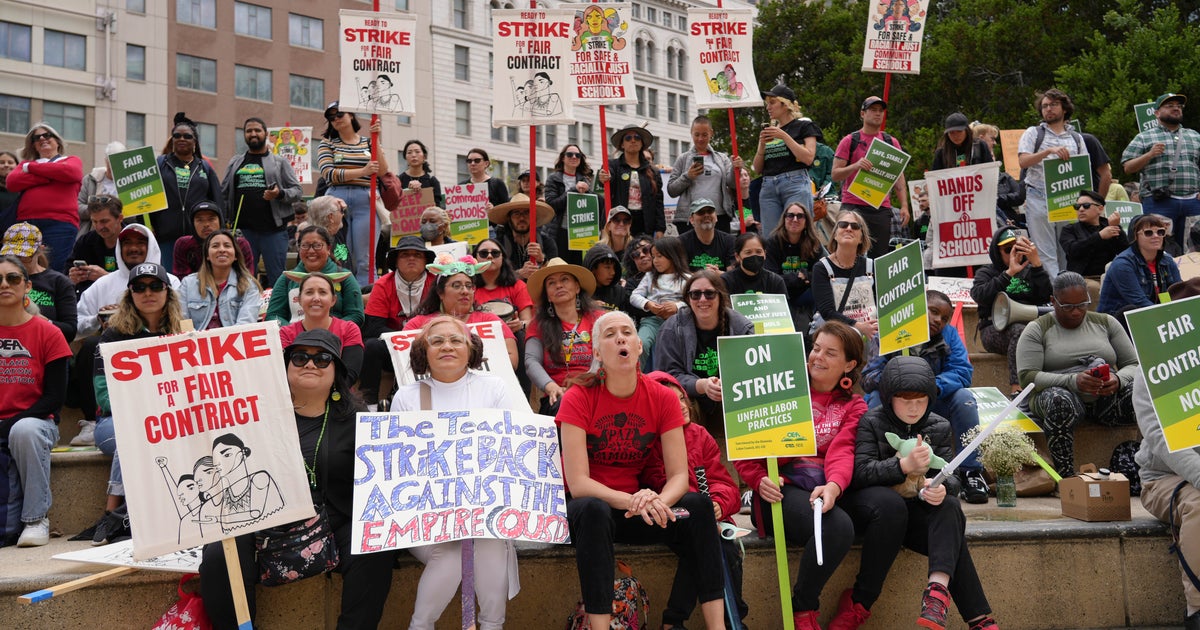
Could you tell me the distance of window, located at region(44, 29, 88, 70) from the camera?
123ft

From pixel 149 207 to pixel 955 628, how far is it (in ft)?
25.9

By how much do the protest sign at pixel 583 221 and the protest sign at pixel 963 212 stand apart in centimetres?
339

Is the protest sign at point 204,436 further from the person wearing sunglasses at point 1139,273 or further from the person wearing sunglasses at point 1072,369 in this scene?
the person wearing sunglasses at point 1139,273

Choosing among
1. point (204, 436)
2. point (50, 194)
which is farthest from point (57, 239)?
point (204, 436)

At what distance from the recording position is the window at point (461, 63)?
51.8 m

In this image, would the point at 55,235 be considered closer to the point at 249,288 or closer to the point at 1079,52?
the point at 249,288

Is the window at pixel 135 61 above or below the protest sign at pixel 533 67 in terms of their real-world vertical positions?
above

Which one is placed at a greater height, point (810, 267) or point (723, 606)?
point (810, 267)

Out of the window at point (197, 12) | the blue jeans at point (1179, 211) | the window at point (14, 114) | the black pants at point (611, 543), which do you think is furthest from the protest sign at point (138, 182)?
the window at point (197, 12)

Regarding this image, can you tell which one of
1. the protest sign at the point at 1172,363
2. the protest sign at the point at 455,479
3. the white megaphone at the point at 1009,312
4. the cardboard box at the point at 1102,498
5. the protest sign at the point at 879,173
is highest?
the protest sign at the point at 879,173

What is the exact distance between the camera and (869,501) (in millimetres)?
5152

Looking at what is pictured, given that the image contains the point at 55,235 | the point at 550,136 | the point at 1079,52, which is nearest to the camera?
the point at 55,235

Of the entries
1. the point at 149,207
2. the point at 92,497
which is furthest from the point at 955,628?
the point at 149,207

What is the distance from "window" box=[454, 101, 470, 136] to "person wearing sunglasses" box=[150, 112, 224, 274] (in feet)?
136
